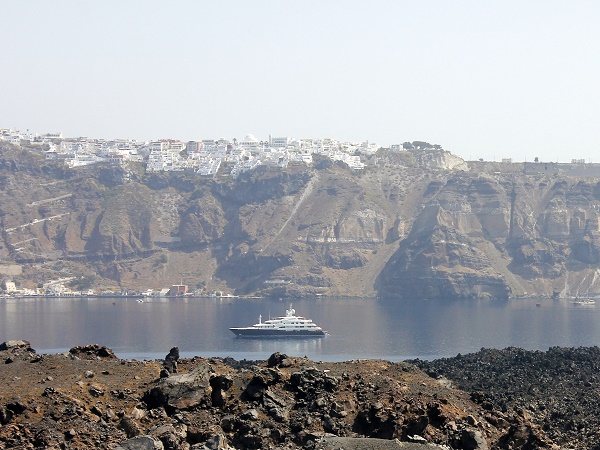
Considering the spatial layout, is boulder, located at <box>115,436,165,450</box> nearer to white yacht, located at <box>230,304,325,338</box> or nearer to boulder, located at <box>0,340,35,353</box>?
boulder, located at <box>0,340,35,353</box>

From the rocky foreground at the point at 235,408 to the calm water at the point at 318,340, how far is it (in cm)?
7243

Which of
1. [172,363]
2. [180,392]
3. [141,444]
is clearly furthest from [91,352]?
[141,444]

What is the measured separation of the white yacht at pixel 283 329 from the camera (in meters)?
153

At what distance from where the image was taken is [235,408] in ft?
132

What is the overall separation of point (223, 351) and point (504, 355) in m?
54.2

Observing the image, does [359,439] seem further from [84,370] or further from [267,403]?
[84,370]

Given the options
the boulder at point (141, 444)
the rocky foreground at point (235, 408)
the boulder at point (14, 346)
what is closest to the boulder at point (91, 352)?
the rocky foreground at point (235, 408)

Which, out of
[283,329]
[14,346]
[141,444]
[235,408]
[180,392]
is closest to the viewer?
[141,444]

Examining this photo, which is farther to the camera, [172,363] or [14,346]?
[14,346]

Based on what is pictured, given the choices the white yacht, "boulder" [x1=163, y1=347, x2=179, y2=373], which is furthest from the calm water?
"boulder" [x1=163, y1=347, x2=179, y2=373]

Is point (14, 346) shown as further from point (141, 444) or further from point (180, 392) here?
point (141, 444)

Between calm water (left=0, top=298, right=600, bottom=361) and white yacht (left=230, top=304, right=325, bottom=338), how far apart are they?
7.51 feet

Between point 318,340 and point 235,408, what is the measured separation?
4248 inches

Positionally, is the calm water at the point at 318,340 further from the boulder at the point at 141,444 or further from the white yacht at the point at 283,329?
the boulder at the point at 141,444
